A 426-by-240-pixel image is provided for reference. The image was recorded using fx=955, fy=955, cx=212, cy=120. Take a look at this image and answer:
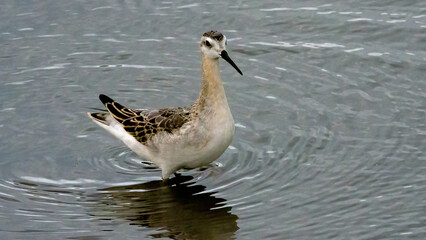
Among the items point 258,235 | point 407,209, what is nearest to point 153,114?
point 258,235

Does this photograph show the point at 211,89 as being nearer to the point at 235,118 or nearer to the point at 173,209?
the point at 173,209

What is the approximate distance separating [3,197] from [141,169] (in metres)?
2.26

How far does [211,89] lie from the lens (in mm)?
13891

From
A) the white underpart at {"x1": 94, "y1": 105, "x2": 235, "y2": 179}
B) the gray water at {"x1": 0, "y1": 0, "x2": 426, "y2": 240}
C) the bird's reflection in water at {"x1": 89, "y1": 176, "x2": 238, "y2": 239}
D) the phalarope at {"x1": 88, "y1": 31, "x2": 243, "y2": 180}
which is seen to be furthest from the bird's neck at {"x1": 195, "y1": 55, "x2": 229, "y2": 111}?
the bird's reflection in water at {"x1": 89, "y1": 176, "x2": 238, "y2": 239}

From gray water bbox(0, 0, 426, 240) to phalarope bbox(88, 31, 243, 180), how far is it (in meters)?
0.45

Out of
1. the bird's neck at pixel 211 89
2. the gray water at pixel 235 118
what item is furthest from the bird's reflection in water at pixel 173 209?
the bird's neck at pixel 211 89

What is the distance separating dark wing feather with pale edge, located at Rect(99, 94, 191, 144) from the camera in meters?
14.0

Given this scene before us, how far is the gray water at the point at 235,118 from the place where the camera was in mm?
12781

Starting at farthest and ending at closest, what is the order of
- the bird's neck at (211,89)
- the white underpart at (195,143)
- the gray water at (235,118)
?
the bird's neck at (211,89) < the white underpart at (195,143) < the gray water at (235,118)

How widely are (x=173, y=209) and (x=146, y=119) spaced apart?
181 centimetres

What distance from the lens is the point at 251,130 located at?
15.4 m

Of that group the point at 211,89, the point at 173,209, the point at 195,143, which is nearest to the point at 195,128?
the point at 195,143

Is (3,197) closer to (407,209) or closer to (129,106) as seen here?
(129,106)

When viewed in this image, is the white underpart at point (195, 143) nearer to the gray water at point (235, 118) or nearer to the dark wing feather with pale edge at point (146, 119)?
the dark wing feather with pale edge at point (146, 119)
